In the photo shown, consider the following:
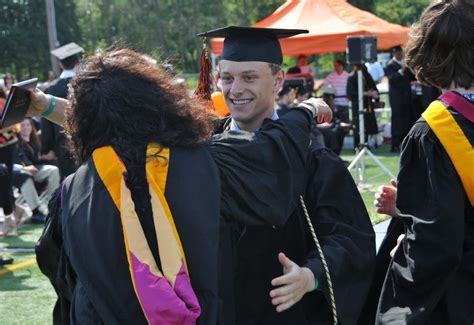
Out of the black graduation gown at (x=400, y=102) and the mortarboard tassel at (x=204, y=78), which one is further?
the black graduation gown at (x=400, y=102)

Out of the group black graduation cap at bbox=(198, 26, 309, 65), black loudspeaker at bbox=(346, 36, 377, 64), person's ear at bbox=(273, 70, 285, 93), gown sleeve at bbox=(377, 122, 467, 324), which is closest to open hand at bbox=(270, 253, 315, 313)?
gown sleeve at bbox=(377, 122, 467, 324)

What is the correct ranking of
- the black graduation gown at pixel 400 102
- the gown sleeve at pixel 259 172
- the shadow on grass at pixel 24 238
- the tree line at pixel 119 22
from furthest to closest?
1. the tree line at pixel 119 22
2. the black graduation gown at pixel 400 102
3. the shadow on grass at pixel 24 238
4. the gown sleeve at pixel 259 172

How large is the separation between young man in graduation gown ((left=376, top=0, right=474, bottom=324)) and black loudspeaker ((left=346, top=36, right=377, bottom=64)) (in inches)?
324

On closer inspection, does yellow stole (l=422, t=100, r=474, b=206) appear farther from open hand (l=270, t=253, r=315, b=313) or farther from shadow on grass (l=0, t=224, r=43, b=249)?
shadow on grass (l=0, t=224, r=43, b=249)

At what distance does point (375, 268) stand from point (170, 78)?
1163mm

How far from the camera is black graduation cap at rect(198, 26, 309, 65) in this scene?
10.2 ft

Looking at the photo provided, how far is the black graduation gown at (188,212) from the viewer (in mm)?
2119

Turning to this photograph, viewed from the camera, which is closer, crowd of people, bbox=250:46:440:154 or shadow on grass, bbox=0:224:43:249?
shadow on grass, bbox=0:224:43:249

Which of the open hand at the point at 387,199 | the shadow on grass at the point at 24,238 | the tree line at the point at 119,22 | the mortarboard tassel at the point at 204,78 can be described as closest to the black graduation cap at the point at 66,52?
the shadow on grass at the point at 24,238

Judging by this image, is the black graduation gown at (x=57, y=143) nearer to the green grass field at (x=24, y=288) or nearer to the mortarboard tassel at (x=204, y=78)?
the green grass field at (x=24, y=288)

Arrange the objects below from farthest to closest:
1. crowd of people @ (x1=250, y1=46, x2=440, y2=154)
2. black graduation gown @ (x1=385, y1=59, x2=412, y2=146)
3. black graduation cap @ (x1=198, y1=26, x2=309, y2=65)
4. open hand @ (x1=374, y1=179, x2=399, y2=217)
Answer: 1. black graduation gown @ (x1=385, y1=59, x2=412, y2=146)
2. crowd of people @ (x1=250, y1=46, x2=440, y2=154)
3. black graduation cap @ (x1=198, y1=26, x2=309, y2=65)
4. open hand @ (x1=374, y1=179, x2=399, y2=217)

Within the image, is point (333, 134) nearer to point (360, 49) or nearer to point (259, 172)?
point (360, 49)

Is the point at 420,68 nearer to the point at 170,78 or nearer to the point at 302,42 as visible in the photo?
the point at 170,78

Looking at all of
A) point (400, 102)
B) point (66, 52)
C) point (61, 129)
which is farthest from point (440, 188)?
point (400, 102)
